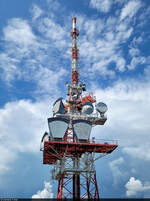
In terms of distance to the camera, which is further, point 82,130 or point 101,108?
point 101,108

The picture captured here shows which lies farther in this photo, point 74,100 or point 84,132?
point 74,100

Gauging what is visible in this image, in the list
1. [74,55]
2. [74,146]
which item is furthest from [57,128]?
[74,55]

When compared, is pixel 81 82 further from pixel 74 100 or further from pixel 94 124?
pixel 94 124

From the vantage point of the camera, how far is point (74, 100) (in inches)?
2116

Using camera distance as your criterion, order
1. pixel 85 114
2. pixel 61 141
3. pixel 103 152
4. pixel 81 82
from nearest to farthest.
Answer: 1. pixel 61 141
2. pixel 103 152
3. pixel 85 114
4. pixel 81 82

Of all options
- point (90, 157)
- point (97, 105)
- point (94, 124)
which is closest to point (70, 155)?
point (90, 157)

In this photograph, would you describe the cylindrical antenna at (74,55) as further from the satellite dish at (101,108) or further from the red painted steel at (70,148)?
the red painted steel at (70,148)

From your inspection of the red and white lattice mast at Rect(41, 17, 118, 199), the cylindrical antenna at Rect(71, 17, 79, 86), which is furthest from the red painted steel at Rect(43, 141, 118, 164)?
the cylindrical antenna at Rect(71, 17, 79, 86)

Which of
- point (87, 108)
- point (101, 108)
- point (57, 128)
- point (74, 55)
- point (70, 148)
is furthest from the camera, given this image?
point (74, 55)

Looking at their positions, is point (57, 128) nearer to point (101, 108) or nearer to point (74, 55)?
point (101, 108)

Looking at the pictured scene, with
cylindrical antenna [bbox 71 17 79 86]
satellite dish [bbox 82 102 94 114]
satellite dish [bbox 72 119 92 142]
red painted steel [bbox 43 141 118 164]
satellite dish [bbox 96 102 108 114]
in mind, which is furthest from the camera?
cylindrical antenna [bbox 71 17 79 86]

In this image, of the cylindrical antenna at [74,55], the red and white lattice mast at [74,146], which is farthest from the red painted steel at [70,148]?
the cylindrical antenna at [74,55]

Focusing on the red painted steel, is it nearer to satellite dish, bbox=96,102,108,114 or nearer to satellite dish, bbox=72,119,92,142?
satellite dish, bbox=72,119,92,142

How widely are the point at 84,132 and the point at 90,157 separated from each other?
5.37 meters
